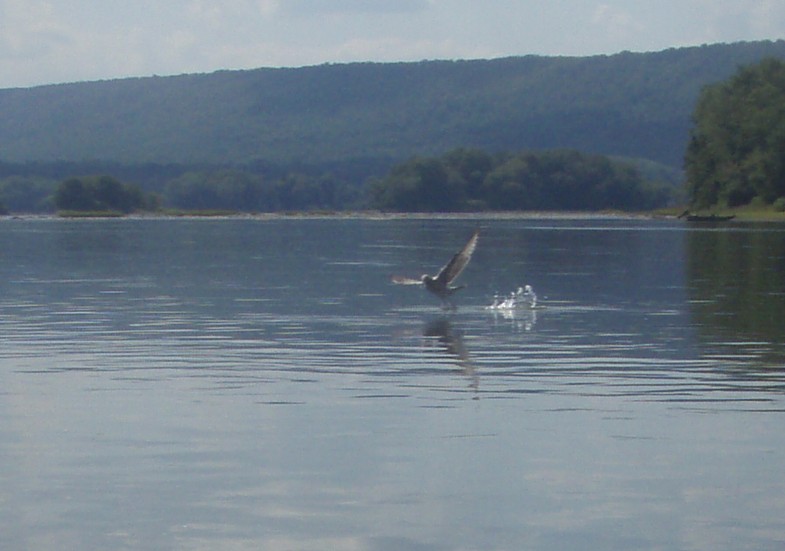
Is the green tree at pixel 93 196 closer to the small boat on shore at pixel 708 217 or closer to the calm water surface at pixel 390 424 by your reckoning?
the small boat on shore at pixel 708 217

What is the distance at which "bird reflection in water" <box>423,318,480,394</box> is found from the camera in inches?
803

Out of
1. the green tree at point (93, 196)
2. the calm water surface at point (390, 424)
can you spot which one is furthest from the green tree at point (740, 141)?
the calm water surface at point (390, 424)

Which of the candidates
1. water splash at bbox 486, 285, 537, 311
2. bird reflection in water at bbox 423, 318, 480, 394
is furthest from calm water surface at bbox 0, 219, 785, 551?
water splash at bbox 486, 285, 537, 311

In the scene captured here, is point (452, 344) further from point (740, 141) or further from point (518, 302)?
point (740, 141)

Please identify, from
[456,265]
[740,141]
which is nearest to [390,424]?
[456,265]

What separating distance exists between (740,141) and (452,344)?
124718 millimetres

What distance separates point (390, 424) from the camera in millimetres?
16062

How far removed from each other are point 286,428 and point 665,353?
8453 millimetres

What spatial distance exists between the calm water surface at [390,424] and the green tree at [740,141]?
106920 mm

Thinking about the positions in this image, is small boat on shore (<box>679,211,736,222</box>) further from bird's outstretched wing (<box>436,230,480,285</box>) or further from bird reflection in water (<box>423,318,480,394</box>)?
bird reflection in water (<box>423,318,480,394</box>)

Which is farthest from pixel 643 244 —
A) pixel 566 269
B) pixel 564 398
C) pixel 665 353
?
pixel 564 398

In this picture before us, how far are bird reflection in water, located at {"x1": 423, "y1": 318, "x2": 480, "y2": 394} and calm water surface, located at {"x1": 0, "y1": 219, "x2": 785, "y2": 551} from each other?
0.40ft

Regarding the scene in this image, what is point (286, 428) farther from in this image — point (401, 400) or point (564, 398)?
point (564, 398)

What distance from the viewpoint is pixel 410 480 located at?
13312mm
